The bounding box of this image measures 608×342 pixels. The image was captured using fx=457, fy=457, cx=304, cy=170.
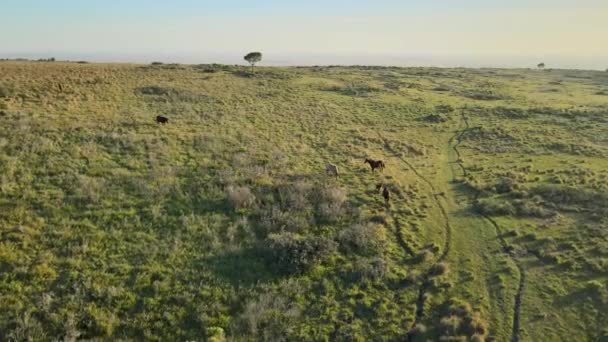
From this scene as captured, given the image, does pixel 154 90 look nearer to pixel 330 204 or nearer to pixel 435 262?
pixel 330 204

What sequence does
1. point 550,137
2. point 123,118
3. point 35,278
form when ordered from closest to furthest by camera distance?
1. point 35,278
2. point 123,118
3. point 550,137

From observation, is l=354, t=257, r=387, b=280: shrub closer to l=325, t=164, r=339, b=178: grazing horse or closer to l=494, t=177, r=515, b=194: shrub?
l=325, t=164, r=339, b=178: grazing horse

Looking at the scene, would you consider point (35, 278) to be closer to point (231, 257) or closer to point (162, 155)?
point (231, 257)

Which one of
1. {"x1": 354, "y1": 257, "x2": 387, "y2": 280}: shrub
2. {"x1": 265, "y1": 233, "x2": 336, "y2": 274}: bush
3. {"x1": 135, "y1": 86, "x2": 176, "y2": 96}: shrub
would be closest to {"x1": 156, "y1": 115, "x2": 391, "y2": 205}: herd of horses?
{"x1": 265, "y1": 233, "x2": 336, "y2": 274}: bush

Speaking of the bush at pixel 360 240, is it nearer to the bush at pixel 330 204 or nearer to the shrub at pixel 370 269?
the shrub at pixel 370 269

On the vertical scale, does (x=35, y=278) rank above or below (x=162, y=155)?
below

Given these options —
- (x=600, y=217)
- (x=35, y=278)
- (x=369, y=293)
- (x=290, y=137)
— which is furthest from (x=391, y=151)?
(x=35, y=278)

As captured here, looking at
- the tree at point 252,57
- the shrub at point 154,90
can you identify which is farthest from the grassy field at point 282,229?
the tree at point 252,57
